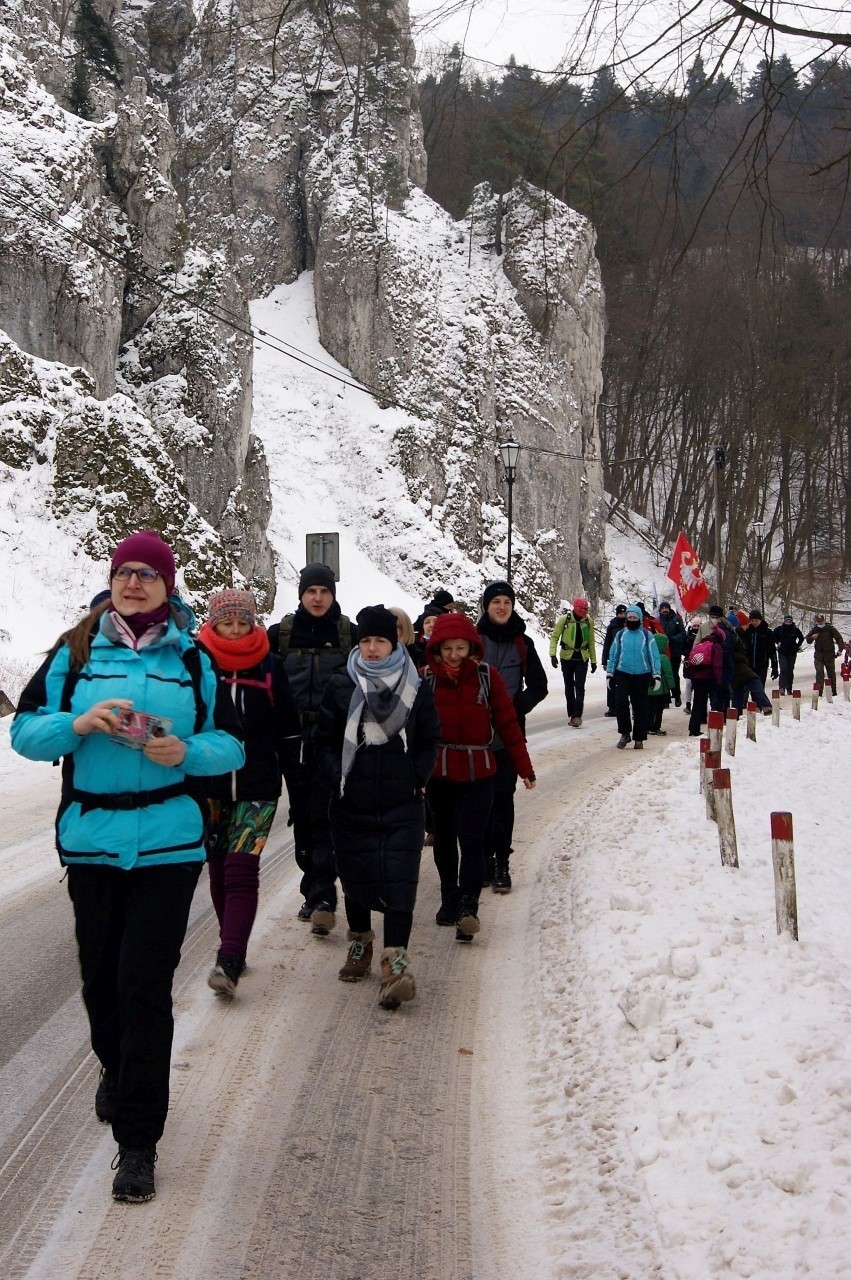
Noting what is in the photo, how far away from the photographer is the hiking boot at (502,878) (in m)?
7.83

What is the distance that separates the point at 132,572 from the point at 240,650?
1.95 meters

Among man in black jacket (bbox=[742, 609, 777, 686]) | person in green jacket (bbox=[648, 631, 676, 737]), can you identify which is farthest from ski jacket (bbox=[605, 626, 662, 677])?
man in black jacket (bbox=[742, 609, 777, 686])

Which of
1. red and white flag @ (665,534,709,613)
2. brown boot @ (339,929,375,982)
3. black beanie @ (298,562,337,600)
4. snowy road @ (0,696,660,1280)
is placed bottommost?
snowy road @ (0,696,660,1280)

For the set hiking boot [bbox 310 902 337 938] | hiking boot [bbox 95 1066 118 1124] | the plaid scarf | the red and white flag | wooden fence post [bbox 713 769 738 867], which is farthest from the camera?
the red and white flag

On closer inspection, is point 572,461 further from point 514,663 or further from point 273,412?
point 514,663


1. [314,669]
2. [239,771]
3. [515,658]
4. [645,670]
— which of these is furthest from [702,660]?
[239,771]

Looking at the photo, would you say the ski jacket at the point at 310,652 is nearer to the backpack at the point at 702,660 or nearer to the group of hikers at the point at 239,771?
the group of hikers at the point at 239,771

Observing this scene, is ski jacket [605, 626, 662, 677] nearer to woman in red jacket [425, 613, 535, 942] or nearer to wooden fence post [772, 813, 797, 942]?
woman in red jacket [425, 613, 535, 942]

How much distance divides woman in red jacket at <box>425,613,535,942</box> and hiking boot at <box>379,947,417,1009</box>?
1.21m

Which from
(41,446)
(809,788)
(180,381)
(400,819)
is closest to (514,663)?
(400,819)

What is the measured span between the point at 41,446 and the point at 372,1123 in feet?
71.4

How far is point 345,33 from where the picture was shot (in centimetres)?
455

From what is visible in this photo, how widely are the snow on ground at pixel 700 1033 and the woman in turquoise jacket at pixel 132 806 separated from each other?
53.4 inches

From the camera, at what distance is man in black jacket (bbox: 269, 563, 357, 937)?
260 inches
